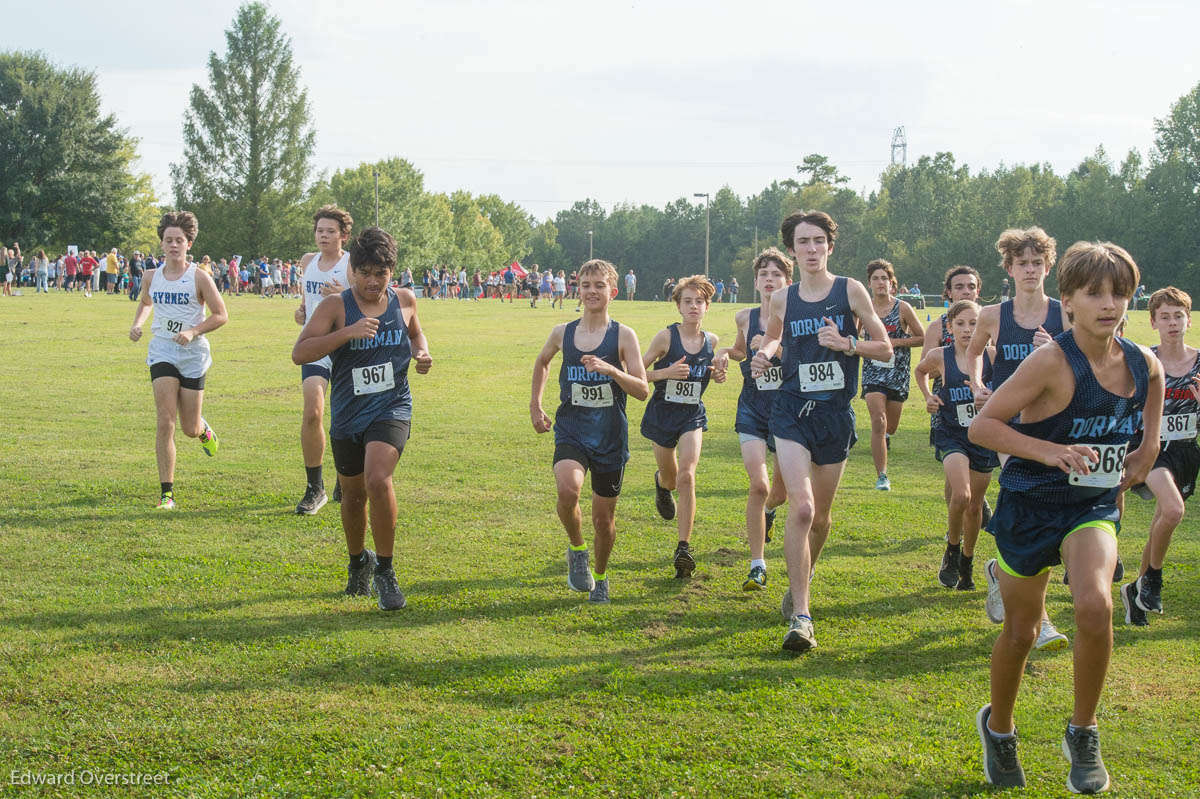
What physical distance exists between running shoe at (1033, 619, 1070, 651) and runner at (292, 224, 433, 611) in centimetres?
372

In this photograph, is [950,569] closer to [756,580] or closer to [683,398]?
[756,580]

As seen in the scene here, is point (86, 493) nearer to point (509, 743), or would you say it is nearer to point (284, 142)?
point (509, 743)

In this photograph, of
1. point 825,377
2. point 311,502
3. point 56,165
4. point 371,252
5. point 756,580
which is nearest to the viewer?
point 825,377

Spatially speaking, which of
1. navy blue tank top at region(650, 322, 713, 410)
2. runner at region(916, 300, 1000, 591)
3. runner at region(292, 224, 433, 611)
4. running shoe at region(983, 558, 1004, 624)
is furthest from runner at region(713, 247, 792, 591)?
runner at region(292, 224, 433, 611)

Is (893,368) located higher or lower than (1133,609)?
higher

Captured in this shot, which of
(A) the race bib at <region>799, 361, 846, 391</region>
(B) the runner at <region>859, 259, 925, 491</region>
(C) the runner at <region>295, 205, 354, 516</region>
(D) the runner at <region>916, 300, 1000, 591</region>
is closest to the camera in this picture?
(A) the race bib at <region>799, 361, 846, 391</region>

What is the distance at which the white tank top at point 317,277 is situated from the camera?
29.9ft

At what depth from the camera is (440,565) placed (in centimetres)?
738

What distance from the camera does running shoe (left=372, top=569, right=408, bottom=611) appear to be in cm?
629

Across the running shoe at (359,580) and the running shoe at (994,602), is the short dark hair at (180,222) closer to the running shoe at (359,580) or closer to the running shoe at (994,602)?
the running shoe at (359,580)

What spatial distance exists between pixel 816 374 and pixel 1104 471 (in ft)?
7.32

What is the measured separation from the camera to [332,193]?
3597 inches

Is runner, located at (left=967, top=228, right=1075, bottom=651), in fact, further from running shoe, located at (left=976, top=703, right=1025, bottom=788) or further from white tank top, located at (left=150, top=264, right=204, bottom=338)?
white tank top, located at (left=150, top=264, right=204, bottom=338)

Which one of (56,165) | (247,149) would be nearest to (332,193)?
(247,149)
